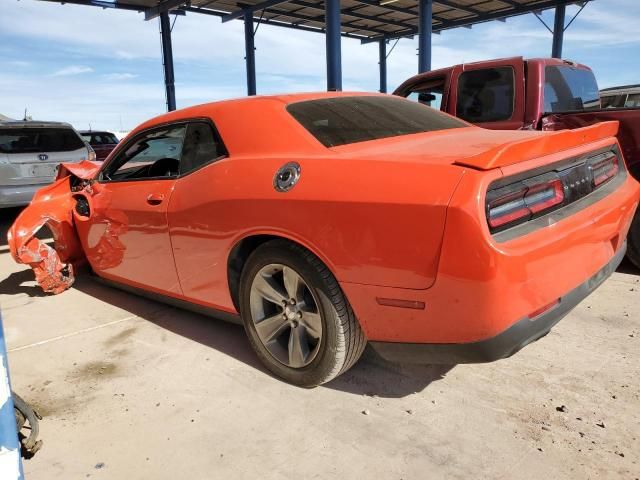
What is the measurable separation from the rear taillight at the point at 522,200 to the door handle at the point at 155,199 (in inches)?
78.9

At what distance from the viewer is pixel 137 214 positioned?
3281mm

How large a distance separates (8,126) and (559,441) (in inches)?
315

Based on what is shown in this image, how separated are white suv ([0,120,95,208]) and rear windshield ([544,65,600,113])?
6.77 m

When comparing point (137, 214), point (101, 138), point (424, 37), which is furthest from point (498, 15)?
point (137, 214)

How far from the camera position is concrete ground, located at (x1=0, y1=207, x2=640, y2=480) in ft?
6.52

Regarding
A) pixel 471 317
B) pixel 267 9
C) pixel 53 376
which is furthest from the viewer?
pixel 267 9

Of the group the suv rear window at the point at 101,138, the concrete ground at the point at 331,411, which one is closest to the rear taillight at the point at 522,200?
the concrete ground at the point at 331,411

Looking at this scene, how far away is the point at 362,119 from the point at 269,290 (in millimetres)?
1056

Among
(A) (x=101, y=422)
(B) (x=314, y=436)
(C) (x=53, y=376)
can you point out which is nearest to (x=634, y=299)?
(B) (x=314, y=436)

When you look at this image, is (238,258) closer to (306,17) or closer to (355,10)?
(355,10)

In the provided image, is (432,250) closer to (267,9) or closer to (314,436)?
(314,436)

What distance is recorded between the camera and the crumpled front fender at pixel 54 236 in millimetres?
4090

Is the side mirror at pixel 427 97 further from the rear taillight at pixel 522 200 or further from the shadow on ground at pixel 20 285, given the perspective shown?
the shadow on ground at pixel 20 285

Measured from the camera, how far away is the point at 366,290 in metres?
2.08
